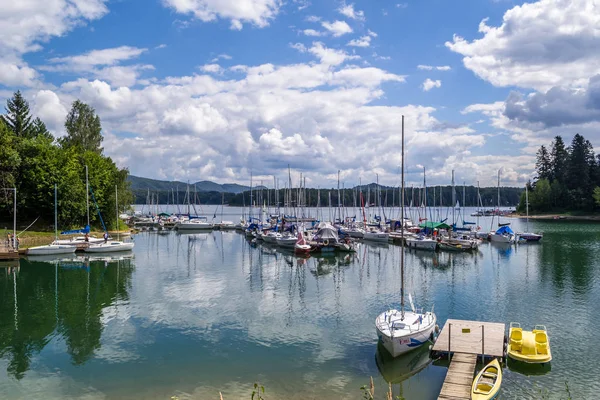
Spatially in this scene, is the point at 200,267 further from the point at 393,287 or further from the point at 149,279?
the point at 393,287

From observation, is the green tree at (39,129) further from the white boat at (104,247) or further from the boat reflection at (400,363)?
the boat reflection at (400,363)

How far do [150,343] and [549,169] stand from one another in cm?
16159

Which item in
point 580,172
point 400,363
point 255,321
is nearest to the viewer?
point 400,363

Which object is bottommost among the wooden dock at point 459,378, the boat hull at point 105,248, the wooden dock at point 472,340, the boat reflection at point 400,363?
the boat reflection at point 400,363

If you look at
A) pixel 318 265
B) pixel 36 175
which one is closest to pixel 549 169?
pixel 318 265

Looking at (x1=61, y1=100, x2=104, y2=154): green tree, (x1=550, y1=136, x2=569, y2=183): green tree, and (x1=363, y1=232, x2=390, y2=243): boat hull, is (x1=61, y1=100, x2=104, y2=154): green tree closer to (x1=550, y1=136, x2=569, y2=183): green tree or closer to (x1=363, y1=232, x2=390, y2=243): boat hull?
(x1=363, y1=232, x2=390, y2=243): boat hull

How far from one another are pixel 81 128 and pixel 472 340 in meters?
84.0

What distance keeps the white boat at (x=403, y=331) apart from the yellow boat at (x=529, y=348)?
376 centimetres

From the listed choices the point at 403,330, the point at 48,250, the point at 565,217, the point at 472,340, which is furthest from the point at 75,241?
the point at 565,217

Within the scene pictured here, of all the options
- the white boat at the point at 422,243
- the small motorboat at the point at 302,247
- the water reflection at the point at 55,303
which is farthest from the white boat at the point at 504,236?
the water reflection at the point at 55,303

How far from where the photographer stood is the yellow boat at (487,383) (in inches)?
634

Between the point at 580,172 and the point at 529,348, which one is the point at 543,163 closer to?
the point at 580,172

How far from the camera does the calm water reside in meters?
18.9

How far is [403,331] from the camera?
21250mm
